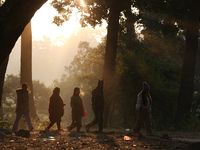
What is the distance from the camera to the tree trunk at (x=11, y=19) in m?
5.32

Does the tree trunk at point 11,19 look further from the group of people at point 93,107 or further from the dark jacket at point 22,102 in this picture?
the group of people at point 93,107

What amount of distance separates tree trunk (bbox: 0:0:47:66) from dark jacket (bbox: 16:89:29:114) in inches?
203

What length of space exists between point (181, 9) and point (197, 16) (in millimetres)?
1889

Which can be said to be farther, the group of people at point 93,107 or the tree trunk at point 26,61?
the tree trunk at point 26,61

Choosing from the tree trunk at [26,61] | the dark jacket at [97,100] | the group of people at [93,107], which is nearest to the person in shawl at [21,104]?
the group of people at [93,107]

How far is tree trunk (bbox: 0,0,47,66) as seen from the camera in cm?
532

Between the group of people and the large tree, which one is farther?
the group of people

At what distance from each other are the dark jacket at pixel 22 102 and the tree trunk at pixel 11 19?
16.9 feet

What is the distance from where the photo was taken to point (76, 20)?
2125cm

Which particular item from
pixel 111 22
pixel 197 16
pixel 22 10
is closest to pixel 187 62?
pixel 197 16

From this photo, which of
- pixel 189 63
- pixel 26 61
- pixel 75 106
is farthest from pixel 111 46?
pixel 75 106

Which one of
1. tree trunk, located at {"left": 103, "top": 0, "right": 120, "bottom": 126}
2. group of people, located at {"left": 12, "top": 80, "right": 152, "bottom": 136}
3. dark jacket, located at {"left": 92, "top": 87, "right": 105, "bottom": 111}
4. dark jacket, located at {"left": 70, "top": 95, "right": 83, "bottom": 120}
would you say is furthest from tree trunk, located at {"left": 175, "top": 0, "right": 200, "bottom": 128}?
dark jacket, located at {"left": 70, "top": 95, "right": 83, "bottom": 120}

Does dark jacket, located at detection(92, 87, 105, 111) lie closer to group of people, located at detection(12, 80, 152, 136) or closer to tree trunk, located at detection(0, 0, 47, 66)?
group of people, located at detection(12, 80, 152, 136)

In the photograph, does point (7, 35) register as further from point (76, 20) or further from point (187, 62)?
point (76, 20)
